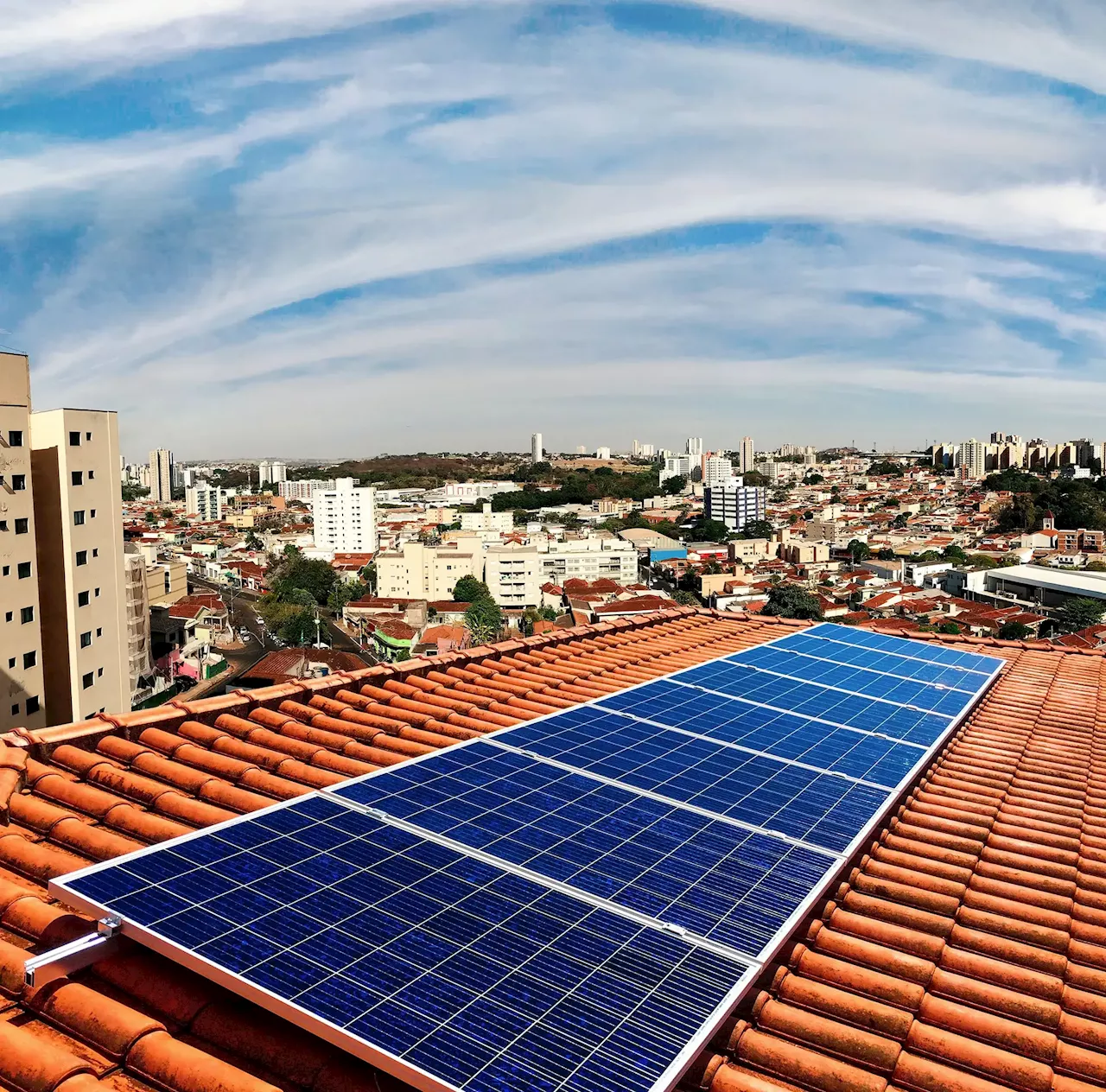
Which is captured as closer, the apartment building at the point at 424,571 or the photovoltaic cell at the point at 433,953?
the photovoltaic cell at the point at 433,953

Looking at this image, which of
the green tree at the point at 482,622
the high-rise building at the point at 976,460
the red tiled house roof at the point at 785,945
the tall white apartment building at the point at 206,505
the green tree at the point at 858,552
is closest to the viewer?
the red tiled house roof at the point at 785,945

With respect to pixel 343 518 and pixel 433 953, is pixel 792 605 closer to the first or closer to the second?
pixel 433 953

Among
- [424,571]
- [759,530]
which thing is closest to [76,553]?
[424,571]

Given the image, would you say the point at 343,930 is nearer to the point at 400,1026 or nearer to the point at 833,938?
the point at 400,1026

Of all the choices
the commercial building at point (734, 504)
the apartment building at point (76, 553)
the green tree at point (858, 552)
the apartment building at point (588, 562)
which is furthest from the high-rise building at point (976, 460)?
the apartment building at point (76, 553)

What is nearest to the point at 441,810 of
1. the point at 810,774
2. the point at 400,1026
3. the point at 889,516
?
the point at 400,1026

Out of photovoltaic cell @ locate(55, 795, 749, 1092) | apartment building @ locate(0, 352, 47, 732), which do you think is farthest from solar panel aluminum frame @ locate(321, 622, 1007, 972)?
apartment building @ locate(0, 352, 47, 732)

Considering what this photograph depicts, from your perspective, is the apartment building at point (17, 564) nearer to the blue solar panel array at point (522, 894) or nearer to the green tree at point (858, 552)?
the blue solar panel array at point (522, 894)

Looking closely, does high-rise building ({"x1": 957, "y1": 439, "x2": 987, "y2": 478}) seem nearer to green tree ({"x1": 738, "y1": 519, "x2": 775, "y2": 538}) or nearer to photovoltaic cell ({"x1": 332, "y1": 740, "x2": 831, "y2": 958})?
green tree ({"x1": 738, "y1": 519, "x2": 775, "y2": 538})
